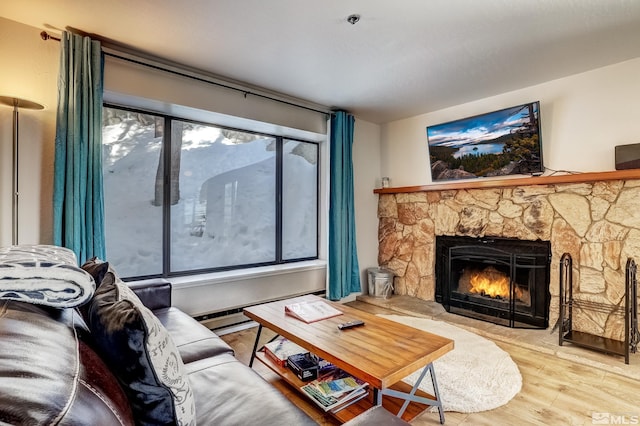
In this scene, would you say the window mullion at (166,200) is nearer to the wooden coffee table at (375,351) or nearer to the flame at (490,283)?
the wooden coffee table at (375,351)

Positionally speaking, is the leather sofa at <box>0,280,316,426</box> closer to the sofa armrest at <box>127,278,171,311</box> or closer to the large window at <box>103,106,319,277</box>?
the sofa armrest at <box>127,278,171,311</box>

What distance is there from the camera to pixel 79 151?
2188 mm

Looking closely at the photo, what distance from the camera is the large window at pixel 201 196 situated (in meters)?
2.83

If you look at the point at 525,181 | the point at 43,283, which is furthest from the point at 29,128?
the point at 525,181

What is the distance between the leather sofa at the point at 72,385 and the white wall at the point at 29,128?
1.66 m

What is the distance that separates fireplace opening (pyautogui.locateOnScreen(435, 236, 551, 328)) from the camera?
3037 millimetres

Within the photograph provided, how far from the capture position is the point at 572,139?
2934 mm

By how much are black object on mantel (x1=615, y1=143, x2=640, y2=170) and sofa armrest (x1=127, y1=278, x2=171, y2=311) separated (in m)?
3.55

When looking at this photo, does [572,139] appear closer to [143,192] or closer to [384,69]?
[384,69]

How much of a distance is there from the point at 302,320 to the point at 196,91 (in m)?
2.12

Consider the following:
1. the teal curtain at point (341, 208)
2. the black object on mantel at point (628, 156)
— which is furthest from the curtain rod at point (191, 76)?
the black object on mantel at point (628, 156)

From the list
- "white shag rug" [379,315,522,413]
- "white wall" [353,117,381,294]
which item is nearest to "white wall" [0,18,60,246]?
"white shag rug" [379,315,522,413]

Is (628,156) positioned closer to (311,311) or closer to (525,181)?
(525,181)

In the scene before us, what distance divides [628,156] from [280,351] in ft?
9.87
